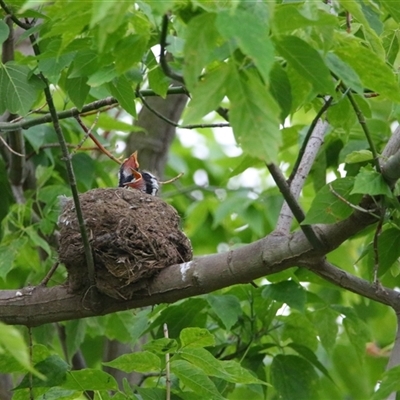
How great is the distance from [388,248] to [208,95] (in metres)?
1.74

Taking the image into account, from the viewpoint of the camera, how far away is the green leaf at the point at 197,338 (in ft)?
10.7

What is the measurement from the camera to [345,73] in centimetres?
242

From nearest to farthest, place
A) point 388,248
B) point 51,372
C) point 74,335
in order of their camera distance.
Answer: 1. point 51,372
2. point 388,248
3. point 74,335


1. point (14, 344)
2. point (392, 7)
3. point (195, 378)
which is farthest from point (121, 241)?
point (14, 344)

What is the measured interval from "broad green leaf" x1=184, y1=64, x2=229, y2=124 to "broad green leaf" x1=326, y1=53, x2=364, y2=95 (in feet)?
1.34

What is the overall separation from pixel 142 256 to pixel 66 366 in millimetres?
669

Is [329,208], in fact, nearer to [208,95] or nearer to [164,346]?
[164,346]

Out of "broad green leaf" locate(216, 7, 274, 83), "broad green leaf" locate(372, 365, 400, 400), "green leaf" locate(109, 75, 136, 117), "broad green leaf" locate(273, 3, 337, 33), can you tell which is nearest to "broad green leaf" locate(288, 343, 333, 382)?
"broad green leaf" locate(372, 365, 400, 400)

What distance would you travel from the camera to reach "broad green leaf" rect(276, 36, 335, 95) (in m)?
2.30

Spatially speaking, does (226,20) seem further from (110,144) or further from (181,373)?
(110,144)

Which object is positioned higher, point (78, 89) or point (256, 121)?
point (78, 89)

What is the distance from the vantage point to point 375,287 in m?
3.45

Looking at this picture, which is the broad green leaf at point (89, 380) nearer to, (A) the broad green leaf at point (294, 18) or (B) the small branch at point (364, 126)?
(B) the small branch at point (364, 126)

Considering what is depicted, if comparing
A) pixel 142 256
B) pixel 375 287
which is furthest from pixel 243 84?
pixel 142 256
